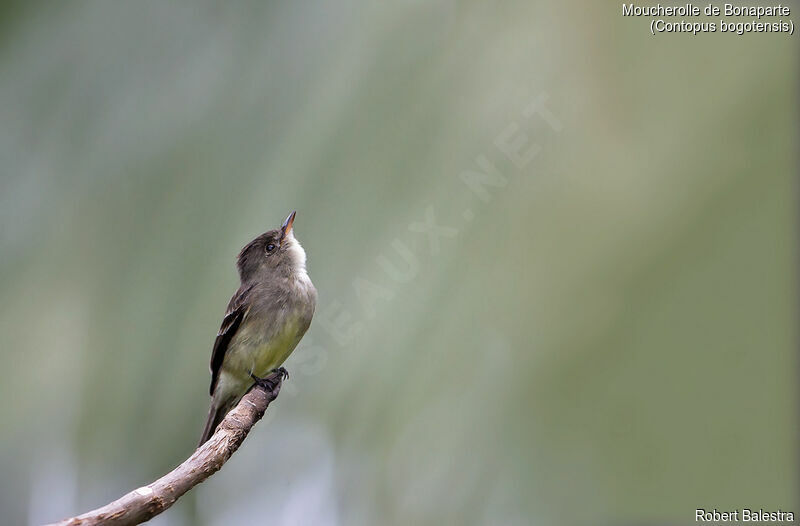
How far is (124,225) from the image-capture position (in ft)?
7.17

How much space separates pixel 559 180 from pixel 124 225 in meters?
1.15

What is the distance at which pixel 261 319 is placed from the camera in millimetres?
3664

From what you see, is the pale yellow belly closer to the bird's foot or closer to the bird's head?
the bird's foot

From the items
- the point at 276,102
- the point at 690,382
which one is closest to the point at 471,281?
the point at 690,382

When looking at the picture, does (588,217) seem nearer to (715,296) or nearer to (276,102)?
(715,296)

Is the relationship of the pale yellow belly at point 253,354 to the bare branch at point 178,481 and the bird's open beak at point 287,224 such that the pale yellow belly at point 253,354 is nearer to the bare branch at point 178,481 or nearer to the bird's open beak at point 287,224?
the bird's open beak at point 287,224

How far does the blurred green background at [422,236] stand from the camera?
1.90 meters

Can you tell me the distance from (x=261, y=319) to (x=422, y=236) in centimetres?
166

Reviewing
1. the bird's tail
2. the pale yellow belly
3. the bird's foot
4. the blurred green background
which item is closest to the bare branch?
the blurred green background

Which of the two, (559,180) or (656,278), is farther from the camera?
(559,180)

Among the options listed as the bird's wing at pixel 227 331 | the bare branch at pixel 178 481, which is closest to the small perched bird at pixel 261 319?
the bird's wing at pixel 227 331

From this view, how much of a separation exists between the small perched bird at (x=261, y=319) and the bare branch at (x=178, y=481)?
3.79 ft

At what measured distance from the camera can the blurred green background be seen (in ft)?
6.23

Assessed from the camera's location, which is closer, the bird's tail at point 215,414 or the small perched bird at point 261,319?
the small perched bird at point 261,319
